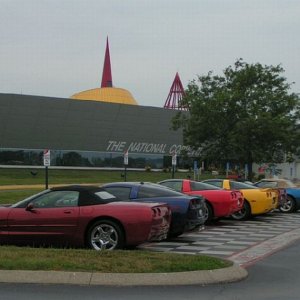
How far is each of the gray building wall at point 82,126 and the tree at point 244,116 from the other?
1044 inches

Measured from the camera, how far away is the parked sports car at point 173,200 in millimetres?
12922

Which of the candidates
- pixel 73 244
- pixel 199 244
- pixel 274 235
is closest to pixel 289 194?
pixel 274 235

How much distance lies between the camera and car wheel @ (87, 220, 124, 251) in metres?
10.5

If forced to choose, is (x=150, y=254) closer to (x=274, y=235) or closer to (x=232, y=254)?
(x=232, y=254)

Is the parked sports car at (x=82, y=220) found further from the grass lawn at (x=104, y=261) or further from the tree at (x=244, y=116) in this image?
the tree at (x=244, y=116)

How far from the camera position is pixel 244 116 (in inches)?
1323

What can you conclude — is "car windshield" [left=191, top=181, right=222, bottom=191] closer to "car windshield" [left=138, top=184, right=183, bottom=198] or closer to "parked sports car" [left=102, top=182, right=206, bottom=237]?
"parked sports car" [left=102, top=182, right=206, bottom=237]

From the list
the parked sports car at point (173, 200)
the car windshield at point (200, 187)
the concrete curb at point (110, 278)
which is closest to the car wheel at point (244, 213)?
the car windshield at point (200, 187)

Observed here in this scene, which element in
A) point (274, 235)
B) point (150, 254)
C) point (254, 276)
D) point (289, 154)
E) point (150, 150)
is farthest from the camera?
point (150, 150)

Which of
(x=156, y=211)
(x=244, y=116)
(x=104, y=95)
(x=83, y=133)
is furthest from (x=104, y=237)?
(x=104, y=95)

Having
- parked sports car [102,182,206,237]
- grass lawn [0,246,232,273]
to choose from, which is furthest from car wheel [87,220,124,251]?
parked sports car [102,182,206,237]

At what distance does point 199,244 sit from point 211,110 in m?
21.5

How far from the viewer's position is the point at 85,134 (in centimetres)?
6288

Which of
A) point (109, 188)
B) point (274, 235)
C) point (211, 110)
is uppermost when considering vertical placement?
point (211, 110)
